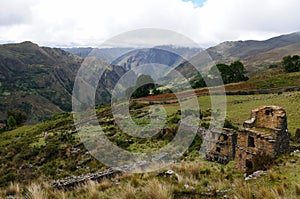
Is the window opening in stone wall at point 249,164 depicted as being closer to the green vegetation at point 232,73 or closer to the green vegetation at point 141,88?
the green vegetation at point 141,88

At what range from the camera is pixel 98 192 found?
7.89 m

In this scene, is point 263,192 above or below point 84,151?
above

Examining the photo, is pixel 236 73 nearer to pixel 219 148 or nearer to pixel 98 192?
pixel 219 148

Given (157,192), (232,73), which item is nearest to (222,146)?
(157,192)

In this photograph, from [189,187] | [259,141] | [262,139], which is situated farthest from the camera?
[259,141]

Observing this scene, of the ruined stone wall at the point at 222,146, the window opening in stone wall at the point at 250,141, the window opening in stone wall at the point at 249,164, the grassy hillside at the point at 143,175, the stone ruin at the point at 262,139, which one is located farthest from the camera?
the ruined stone wall at the point at 222,146

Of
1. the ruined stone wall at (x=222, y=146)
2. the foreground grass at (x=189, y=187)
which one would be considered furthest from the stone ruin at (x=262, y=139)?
the ruined stone wall at (x=222, y=146)

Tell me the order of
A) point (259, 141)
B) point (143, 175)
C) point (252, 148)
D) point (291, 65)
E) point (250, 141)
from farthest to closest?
point (291, 65), point (250, 141), point (252, 148), point (259, 141), point (143, 175)

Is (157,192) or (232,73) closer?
(157,192)

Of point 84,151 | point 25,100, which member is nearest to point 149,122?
point 84,151

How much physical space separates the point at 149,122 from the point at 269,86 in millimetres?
25902

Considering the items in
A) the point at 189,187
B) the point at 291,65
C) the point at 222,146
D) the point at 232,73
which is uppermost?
the point at 291,65

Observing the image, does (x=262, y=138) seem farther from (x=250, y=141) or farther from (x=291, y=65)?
(x=291, y=65)

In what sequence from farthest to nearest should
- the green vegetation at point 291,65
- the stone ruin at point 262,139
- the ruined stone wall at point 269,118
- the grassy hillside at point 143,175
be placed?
the green vegetation at point 291,65, the ruined stone wall at point 269,118, the stone ruin at point 262,139, the grassy hillside at point 143,175
